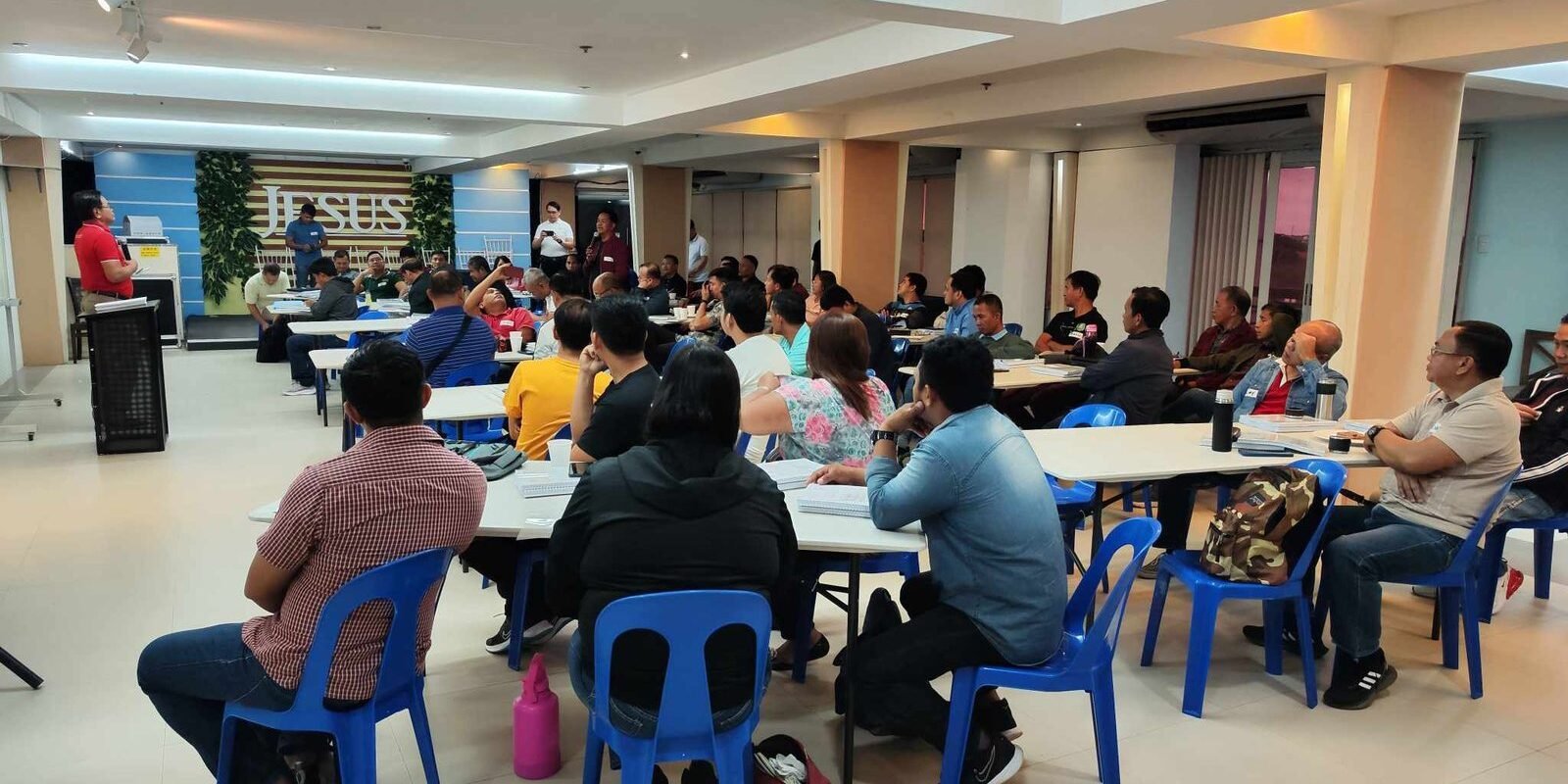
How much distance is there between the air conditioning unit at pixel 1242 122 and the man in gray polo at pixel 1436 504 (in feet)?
17.9

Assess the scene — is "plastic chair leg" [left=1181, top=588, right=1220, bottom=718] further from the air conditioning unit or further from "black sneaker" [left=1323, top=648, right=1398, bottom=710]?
the air conditioning unit

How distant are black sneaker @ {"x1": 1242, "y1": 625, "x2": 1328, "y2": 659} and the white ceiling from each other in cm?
325

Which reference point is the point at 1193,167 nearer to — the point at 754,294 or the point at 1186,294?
the point at 1186,294

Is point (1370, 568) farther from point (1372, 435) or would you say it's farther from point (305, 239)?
point (305, 239)

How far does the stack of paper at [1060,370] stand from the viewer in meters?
6.21

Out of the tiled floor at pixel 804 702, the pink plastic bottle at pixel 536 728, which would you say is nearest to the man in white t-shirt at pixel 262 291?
the tiled floor at pixel 804 702

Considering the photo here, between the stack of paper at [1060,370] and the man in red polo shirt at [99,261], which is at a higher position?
the man in red polo shirt at [99,261]

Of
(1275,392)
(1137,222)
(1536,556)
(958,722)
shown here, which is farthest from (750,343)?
(1137,222)

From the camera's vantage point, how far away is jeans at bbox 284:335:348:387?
Result: 975 centimetres

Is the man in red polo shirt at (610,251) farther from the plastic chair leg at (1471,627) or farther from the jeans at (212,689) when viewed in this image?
the jeans at (212,689)

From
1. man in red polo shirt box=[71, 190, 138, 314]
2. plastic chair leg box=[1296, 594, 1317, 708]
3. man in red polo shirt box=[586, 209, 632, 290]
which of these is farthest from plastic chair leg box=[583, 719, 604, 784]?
man in red polo shirt box=[586, 209, 632, 290]

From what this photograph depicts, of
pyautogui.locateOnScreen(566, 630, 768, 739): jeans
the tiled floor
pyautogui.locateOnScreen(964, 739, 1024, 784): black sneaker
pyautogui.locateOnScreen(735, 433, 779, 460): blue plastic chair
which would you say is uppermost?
pyautogui.locateOnScreen(735, 433, 779, 460): blue plastic chair

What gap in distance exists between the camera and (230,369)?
1128 cm

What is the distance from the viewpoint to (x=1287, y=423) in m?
4.48
